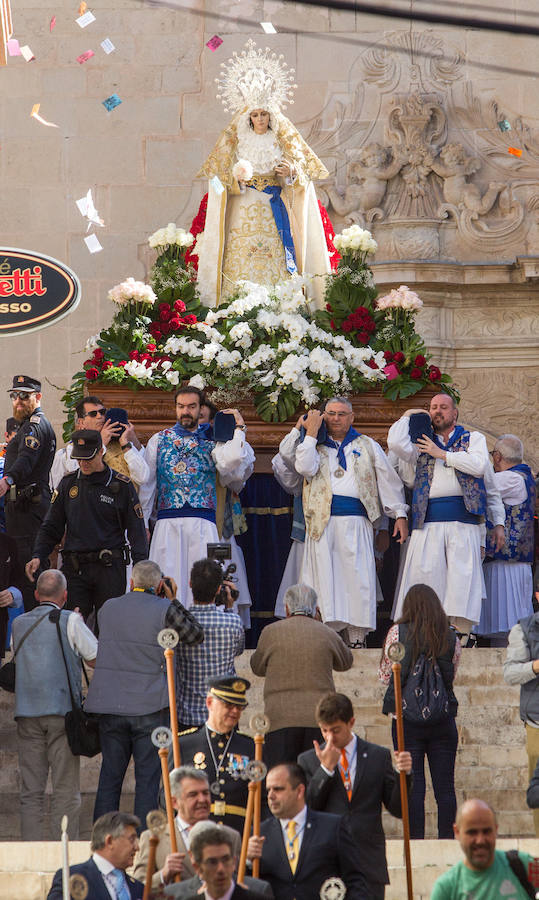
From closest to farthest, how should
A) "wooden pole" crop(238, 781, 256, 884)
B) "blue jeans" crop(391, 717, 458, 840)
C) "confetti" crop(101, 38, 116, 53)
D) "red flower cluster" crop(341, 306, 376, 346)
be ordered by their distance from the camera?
"wooden pole" crop(238, 781, 256, 884) < "blue jeans" crop(391, 717, 458, 840) < "red flower cluster" crop(341, 306, 376, 346) < "confetti" crop(101, 38, 116, 53)

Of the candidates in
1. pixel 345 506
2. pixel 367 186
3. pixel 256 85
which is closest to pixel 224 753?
pixel 345 506

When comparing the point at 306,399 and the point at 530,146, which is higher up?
the point at 530,146

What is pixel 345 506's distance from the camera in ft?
35.2


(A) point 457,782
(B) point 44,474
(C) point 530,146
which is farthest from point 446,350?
(A) point 457,782

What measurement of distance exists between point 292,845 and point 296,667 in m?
1.67

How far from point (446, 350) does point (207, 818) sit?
32.2ft

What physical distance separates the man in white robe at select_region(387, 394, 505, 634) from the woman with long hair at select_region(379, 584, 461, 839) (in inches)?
92.6

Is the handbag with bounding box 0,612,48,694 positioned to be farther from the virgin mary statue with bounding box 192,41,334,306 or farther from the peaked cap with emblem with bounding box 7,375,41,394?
the virgin mary statue with bounding box 192,41,334,306

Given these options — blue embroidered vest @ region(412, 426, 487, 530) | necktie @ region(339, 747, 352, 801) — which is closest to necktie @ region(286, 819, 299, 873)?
necktie @ region(339, 747, 352, 801)

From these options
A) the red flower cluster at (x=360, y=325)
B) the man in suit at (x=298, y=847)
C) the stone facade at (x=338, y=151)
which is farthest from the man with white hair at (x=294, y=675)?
the stone facade at (x=338, y=151)

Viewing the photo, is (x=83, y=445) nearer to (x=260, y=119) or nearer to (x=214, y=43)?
(x=260, y=119)

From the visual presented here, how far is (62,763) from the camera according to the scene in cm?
834

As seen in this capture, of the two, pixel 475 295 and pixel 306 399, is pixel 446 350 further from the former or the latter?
pixel 306 399

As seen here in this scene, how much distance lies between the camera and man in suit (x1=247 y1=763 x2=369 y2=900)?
20.6 feet
